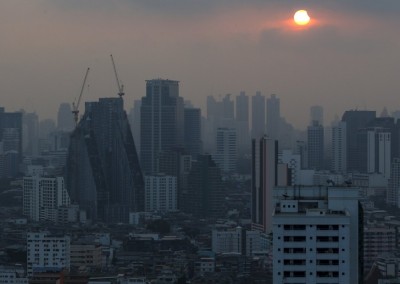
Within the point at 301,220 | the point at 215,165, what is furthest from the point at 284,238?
the point at 215,165

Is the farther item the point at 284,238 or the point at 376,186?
the point at 376,186

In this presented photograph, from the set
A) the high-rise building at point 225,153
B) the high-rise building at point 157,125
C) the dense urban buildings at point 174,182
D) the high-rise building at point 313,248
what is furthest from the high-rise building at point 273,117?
the high-rise building at point 313,248

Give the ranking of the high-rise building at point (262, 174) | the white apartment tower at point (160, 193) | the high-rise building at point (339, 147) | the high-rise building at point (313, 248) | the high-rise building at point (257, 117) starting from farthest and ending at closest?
the white apartment tower at point (160, 193), the high-rise building at point (339, 147), the high-rise building at point (262, 174), the high-rise building at point (257, 117), the high-rise building at point (313, 248)

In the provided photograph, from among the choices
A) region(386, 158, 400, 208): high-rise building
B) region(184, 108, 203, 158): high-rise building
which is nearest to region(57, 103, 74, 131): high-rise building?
region(184, 108, 203, 158): high-rise building

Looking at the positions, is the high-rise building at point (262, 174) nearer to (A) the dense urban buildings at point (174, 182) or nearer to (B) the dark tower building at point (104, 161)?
(A) the dense urban buildings at point (174, 182)

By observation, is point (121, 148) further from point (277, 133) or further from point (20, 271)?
point (20, 271)

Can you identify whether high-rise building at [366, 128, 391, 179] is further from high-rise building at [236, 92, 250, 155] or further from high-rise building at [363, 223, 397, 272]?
high-rise building at [363, 223, 397, 272]

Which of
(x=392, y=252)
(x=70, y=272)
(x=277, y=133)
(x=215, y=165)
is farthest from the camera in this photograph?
(x=215, y=165)
